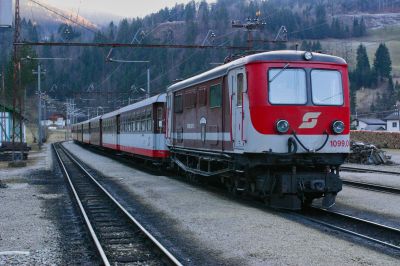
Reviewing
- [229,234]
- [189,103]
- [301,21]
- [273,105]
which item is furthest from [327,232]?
[301,21]

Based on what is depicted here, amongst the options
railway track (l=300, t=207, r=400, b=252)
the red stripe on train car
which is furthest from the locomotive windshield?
the red stripe on train car

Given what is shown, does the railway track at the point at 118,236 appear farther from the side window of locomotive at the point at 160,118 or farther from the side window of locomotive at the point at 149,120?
the side window of locomotive at the point at 149,120

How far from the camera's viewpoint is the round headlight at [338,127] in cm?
1254

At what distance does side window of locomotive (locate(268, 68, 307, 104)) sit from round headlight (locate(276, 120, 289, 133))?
1.50ft

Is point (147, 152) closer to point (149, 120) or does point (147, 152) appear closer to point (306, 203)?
point (149, 120)

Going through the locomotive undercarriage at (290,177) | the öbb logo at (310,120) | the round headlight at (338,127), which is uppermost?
the öbb logo at (310,120)

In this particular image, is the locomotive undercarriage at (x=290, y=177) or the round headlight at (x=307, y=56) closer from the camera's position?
the locomotive undercarriage at (x=290, y=177)

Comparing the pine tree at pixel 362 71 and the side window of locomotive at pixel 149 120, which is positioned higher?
the pine tree at pixel 362 71

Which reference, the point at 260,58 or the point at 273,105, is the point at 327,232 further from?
the point at 260,58

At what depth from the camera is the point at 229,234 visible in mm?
10133

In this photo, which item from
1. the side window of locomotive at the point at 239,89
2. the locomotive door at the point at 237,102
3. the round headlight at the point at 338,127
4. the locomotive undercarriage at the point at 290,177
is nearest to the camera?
the locomotive undercarriage at the point at 290,177

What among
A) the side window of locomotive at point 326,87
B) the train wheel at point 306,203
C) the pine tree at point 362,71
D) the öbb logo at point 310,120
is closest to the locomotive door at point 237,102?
the öbb logo at point 310,120

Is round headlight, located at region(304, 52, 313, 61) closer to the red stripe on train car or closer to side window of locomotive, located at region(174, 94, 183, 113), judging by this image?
side window of locomotive, located at region(174, 94, 183, 113)

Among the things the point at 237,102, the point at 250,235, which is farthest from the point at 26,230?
the point at 237,102
